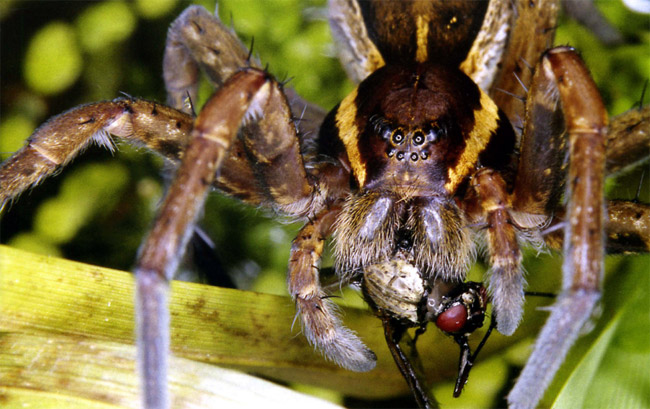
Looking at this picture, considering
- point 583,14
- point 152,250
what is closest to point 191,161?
point 152,250

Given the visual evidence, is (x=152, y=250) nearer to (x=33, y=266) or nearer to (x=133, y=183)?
(x=33, y=266)

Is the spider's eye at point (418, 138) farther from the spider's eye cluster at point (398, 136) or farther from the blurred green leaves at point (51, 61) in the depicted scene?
the blurred green leaves at point (51, 61)

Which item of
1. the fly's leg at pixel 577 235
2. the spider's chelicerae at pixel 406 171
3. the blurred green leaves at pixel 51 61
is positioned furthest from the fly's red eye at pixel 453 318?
the blurred green leaves at pixel 51 61

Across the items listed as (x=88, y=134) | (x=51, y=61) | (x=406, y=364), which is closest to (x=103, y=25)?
(x=51, y=61)

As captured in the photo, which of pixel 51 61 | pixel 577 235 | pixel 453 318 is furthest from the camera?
pixel 51 61

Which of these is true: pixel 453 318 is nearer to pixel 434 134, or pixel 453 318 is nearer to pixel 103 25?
pixel 434 134

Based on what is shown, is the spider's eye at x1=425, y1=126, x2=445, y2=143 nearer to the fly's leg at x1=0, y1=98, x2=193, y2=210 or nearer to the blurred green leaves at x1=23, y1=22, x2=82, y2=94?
the fly's leg at x1=0, y1=98, x2=193, y2=210
